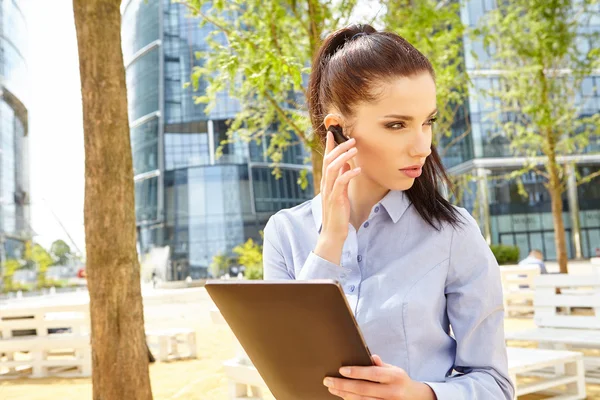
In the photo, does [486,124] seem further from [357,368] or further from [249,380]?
[357,368]

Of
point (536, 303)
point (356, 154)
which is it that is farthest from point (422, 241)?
point (536, 303)

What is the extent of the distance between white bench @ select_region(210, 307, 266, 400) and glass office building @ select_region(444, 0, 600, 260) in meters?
31.3

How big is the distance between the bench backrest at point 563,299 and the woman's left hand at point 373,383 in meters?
5.33

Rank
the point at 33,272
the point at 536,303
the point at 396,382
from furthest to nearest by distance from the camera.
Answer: the point at 33,272, the point at 536,303, the point at 396,382

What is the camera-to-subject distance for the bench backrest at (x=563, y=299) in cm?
590

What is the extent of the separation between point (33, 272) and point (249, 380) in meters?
33.2

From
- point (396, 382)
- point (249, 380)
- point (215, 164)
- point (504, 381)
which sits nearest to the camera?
point (396, 382)

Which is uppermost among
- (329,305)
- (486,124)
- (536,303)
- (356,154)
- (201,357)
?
(486,124)

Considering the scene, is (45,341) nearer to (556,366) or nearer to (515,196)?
(556,366)

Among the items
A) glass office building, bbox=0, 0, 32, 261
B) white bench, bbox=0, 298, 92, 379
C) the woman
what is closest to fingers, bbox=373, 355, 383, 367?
the woman

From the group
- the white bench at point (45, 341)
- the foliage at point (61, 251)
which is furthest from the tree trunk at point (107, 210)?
the foliage at point (61, 251)

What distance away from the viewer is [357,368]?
3.68ft

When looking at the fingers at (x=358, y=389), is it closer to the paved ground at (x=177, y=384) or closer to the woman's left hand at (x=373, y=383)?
the woman's left hand at (x=373, y=383)

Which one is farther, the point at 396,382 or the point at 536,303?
the point at 536,303
